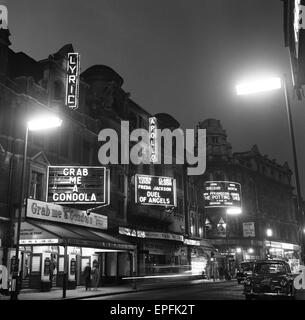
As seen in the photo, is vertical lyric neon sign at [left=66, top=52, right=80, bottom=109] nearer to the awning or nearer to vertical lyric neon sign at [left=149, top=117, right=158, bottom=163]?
the awning

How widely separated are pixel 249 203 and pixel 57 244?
60.2 metres

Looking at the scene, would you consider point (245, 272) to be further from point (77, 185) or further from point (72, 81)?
point (72, 81)

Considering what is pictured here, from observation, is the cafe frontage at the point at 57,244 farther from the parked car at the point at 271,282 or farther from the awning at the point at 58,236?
the parked car at the point at 271,282

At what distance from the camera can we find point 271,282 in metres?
18.0

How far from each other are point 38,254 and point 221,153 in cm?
5609

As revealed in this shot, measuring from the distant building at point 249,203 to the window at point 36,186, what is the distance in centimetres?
4447

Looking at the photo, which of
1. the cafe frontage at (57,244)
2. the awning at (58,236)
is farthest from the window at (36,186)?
the awning at (58,236)

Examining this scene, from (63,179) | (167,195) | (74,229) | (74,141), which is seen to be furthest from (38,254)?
(167,195)

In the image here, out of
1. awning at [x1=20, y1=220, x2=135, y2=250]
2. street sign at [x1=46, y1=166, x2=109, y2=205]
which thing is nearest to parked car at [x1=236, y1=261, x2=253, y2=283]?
awning at [x1=20, y1=220, x2=135, y2=250]

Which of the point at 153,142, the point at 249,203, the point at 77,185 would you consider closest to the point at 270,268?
the point at 77,185

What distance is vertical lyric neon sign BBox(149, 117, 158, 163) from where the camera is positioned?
42031 millimetres

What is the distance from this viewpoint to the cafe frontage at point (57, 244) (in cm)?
2581
